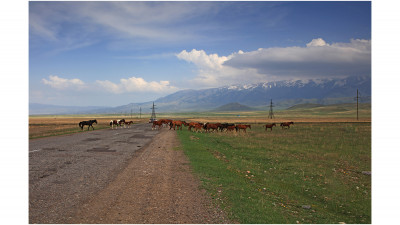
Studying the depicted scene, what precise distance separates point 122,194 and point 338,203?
30.6ft

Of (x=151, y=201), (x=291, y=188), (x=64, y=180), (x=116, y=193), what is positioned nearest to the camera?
(x=151, y=201)

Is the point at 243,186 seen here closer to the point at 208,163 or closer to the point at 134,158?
the point at 208,163

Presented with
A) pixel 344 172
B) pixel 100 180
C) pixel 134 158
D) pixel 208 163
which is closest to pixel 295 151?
pixel 344 172

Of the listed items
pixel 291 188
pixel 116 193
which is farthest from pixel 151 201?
pixel 291 188

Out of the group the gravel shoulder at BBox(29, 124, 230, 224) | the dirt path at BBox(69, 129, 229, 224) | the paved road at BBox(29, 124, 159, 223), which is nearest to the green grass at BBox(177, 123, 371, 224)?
the dirt path at BBox(69, 129, 229, 224)

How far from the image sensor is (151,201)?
8.60 m

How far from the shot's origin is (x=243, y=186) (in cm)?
1145

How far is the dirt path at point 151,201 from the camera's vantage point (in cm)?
730

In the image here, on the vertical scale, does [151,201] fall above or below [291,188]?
above

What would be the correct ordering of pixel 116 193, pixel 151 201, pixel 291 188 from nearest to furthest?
pixel 151 201
pixel 116 193
pixel 291 188

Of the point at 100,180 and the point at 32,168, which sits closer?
the point at 100,180

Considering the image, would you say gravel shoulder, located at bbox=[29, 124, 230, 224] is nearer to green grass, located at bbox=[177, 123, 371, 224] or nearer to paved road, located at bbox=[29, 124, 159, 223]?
paved road, located at bbox=[29, 124, 159, 223]

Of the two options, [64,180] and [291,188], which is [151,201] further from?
[291,188]

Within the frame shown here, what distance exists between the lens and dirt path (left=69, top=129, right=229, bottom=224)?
7295 millimetres
